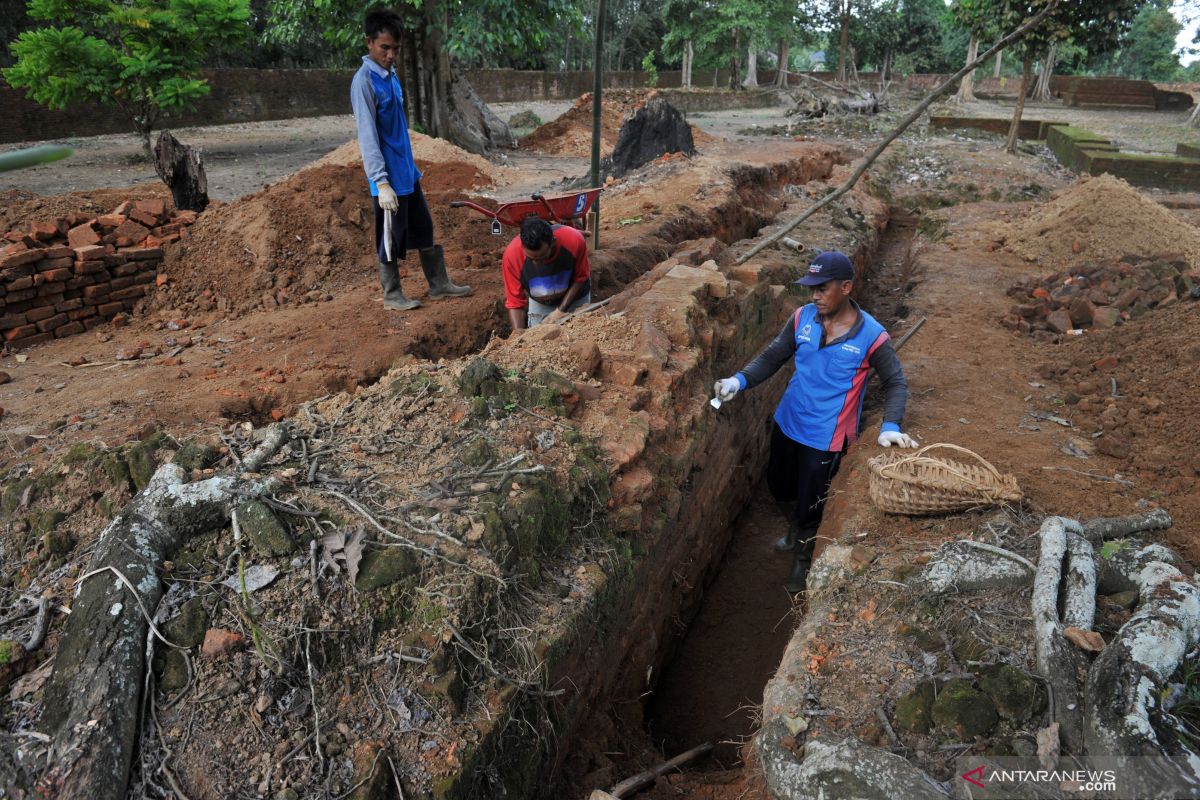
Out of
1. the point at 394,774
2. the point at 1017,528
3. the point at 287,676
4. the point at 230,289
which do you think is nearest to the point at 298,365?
the point at 230,289

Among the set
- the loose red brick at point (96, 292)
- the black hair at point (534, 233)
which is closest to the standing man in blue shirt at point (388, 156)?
the black hair at point (534, 233)

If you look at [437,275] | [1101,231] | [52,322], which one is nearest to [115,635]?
[437,275]

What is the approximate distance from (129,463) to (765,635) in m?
3.67

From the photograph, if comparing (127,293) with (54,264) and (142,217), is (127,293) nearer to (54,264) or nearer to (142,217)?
(54,264)

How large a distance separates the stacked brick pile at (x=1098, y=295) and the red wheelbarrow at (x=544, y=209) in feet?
13.6

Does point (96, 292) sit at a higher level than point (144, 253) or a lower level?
lower

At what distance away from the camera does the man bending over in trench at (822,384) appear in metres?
4.06

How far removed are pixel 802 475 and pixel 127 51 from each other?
12976 millimetres

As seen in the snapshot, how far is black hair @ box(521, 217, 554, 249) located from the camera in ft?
15.1

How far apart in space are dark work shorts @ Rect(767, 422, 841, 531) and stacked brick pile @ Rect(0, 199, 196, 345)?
18.9 ft

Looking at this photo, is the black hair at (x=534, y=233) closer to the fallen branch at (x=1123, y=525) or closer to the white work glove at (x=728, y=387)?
the white work glove at (x=728, y=387)

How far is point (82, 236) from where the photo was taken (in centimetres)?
630

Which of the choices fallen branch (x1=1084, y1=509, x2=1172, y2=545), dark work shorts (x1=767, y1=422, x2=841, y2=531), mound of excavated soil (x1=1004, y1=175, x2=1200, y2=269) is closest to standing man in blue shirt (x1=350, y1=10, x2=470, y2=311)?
dark work shorts (x1=767, y1=422, x2=841, y2=531)

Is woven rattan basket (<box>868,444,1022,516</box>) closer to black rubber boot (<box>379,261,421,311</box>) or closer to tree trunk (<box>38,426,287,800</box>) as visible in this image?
tree trunk (<box>38,426,287,800</box>)
